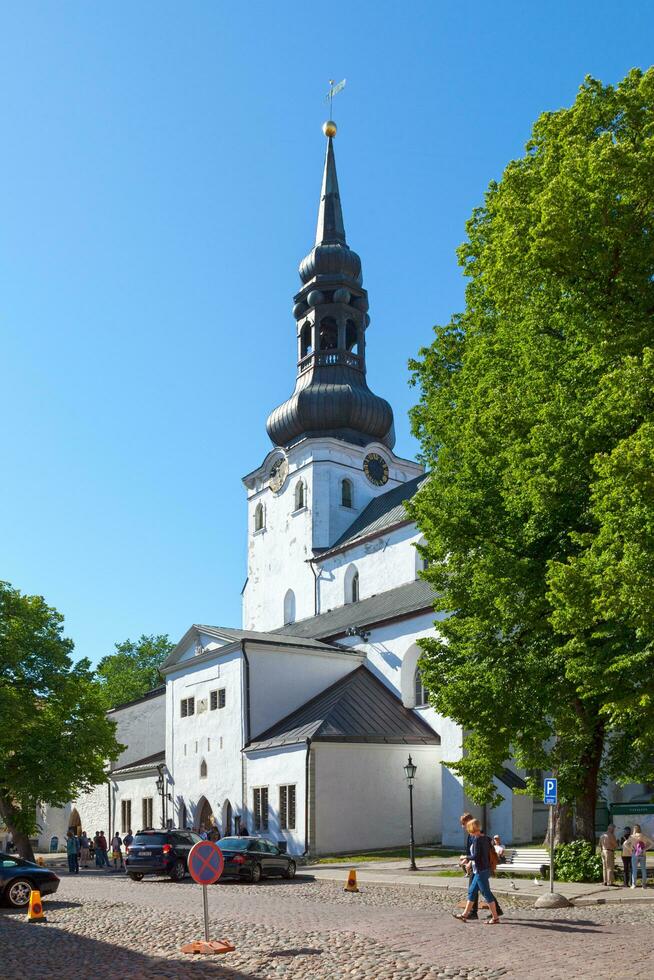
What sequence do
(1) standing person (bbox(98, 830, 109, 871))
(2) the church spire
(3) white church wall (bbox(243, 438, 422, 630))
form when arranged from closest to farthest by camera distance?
(1) standing person (bbox(98, 830, 109, 871)) < (3) white church wall (bbox(243, 438, 422, 630)) < (2) the church spire

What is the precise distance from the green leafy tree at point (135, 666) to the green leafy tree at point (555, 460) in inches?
2166

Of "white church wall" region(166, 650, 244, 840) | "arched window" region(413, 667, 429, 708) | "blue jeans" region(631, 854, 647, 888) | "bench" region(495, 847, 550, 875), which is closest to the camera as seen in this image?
"blue jeans" region(631, 854, 647, 888)

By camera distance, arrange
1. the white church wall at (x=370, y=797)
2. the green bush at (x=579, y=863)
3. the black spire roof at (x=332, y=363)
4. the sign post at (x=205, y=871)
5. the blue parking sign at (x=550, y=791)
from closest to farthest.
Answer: the sign post at (x=205, y=871) < the blue parking sign at (x=550, y=791) < the green bush at (x=579, y=863) < the white church wall at (x=370, y=797) < the black spire roof at (x=332, y=363)

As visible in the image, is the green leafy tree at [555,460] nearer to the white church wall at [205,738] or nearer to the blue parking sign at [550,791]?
the blue parking sign at [550,791]

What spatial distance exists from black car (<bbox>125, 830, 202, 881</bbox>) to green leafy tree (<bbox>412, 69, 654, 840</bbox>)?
932 cm

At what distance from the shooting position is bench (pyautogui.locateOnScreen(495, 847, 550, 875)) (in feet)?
80.0

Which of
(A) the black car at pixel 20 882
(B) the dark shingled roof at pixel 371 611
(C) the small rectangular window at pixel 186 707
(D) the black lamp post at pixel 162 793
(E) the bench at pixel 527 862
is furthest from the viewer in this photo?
(D) the black lamp post at pixel 162 793

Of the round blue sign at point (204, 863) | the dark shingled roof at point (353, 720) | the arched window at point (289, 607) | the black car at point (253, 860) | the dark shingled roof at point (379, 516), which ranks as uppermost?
the dark shingled roof at point (379, 516)

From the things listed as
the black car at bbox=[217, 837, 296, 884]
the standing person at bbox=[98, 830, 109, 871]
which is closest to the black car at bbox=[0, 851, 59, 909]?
the black car at bbox=[217, 837, 296, 884]

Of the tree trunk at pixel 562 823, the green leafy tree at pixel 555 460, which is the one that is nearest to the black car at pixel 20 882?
the green leafy tree at pixel 555 460

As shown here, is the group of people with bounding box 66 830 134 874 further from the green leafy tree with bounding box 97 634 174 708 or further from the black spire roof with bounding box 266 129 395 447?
the green leafy tree with bounding box 97 634 174 708

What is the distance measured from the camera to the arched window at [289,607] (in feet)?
175

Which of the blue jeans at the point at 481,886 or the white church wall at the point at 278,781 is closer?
the blue jeans at the point at 481,886

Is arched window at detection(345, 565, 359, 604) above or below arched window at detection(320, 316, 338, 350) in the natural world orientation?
below
